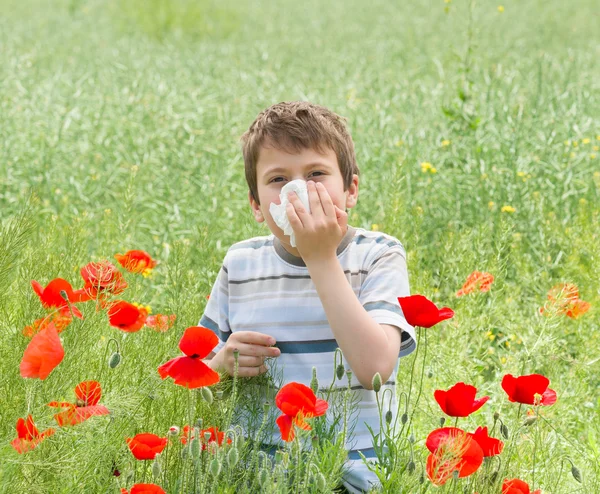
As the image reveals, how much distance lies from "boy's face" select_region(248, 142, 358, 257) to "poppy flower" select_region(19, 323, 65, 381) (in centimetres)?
65

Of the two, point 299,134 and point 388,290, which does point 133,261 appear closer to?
point 299,134

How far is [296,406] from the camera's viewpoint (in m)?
1.41

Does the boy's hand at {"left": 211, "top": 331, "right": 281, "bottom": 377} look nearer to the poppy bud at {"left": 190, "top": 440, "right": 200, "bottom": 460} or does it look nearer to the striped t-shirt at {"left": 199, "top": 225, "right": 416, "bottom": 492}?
the striped t-shirt at {"left": 199, "top": 225, "right": 416, "bottom": 492}

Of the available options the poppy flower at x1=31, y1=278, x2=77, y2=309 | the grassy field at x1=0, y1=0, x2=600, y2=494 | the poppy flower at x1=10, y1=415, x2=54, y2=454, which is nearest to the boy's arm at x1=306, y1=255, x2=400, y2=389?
the grassy field at x1=0, y1=0, x2=600, y2=494

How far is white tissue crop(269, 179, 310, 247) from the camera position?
5.85 ft

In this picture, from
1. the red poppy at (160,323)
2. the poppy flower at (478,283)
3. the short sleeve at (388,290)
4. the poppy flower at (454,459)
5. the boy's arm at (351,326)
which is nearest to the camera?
the poppy flower at (454,459)

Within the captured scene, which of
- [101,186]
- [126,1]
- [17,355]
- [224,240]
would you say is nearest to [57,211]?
[101,186]

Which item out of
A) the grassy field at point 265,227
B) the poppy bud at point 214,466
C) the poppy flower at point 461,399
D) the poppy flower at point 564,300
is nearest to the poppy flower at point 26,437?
the grassy field at point 265,227

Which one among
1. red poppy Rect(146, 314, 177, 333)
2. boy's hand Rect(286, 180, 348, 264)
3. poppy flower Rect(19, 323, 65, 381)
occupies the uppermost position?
boy's hand Rect(286, 180, 348, 264)

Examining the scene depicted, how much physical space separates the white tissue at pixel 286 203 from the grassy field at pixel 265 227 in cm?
38

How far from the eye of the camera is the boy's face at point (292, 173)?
1909mm

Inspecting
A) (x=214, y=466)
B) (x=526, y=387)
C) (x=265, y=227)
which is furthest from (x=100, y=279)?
(x=265, y=227)

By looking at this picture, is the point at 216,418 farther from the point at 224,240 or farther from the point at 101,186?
the point at 101,186

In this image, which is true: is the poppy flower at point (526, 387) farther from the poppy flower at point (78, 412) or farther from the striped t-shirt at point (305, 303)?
the poppy flower at point (78, 412)
